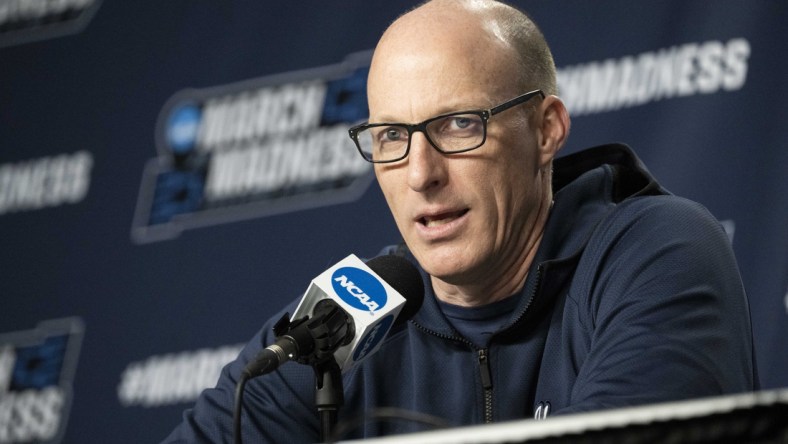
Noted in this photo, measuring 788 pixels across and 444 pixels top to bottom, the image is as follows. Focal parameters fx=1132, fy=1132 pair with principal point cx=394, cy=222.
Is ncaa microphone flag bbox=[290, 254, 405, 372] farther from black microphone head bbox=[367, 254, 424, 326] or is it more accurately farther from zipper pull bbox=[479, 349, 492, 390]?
zipper pull bbox=[479, 349, 492, 390]

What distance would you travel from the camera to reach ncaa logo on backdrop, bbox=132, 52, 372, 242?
325cm

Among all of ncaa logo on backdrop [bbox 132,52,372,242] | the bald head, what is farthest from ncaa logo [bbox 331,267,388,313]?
ncaa logo on backdrop [bbox 132,52,372,242]

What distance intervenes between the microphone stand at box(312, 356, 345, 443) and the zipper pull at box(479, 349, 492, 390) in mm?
431

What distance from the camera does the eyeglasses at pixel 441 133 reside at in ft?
6.17

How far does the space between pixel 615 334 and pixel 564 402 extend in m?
0.23

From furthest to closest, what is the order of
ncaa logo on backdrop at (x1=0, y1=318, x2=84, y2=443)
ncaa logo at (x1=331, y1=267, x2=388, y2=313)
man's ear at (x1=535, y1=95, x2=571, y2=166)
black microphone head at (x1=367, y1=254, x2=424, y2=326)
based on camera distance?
ncaa logo on backdrop at (x1=0, y1=318, x2=84, y2=443)
man's ear at (x1=535, y1=95, x2=571, y2=166)
black microphone head at (x1=367, y1=254, x2=424, y2=326)
ncaa logo at (x1=331, y1=267, x2=388, y2=313)

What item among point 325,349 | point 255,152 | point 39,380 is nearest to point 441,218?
point 325,349

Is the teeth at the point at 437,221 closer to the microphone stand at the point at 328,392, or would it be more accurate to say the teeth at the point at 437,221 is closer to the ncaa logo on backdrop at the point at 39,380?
the microphone stand at the point at 328,392

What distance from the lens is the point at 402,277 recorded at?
1.76 meters

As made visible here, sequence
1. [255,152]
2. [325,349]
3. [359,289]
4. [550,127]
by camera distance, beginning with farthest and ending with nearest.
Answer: [255,152], [550,127], [359,289], [325,349]

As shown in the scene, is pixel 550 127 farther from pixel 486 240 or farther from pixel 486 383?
pixel 486 383

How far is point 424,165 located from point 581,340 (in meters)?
0.38

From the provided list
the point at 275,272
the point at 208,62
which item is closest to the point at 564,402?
the point at 275,272

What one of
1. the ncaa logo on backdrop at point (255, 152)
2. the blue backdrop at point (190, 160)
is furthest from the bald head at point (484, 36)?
the ncaa logo on backdrop at point (255, 152)
